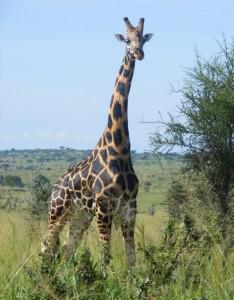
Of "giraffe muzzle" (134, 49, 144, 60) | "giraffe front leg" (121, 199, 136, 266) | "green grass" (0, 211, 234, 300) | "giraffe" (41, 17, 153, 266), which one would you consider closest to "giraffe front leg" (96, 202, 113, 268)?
"giraffe" (41, 17, 153, 266)

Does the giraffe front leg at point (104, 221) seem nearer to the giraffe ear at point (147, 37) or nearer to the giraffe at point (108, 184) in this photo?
the giraffe at point (108, 184)

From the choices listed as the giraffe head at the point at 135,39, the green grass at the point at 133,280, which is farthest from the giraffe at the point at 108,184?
the green grass at the point at 133,280

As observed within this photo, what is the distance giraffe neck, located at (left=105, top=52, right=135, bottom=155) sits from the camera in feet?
27.5

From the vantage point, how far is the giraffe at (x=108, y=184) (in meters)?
7.86

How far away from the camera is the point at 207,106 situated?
14.3m

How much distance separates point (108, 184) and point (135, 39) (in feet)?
5.22

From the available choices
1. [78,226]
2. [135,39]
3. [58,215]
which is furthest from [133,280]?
[135,39]

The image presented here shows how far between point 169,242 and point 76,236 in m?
2.78

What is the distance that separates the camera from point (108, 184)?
7895 millimetres

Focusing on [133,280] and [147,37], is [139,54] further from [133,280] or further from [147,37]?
[133,280]

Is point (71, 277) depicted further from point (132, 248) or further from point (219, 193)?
point (219, 193)

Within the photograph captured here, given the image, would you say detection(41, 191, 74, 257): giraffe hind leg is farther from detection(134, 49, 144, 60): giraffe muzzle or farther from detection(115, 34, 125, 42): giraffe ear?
detection(115, 34, 125, 42): giraffe ear

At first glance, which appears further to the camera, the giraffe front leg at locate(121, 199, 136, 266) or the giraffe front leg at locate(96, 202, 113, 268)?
the giraffe front leg at locate(96, 202, 113, 268)

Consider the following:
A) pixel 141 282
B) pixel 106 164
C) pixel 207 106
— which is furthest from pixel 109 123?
pixel 207 106
